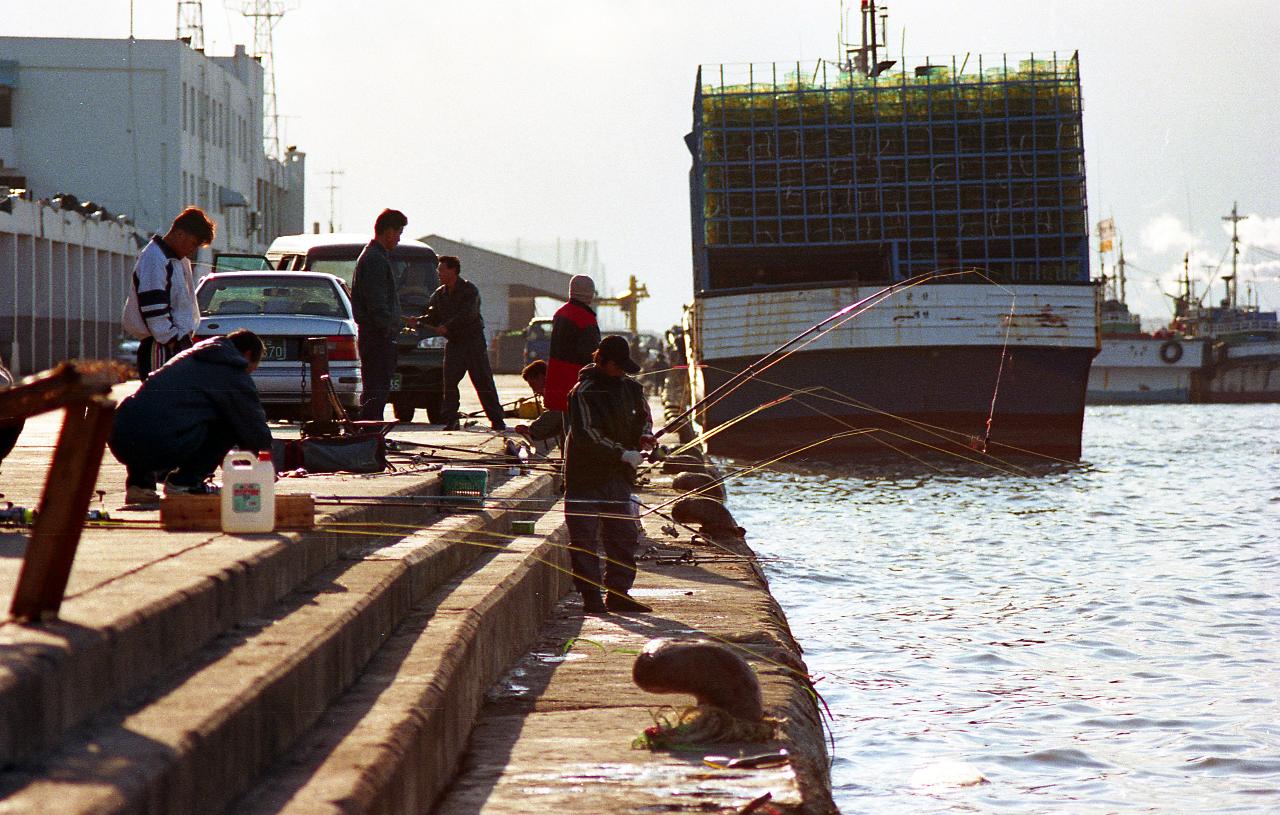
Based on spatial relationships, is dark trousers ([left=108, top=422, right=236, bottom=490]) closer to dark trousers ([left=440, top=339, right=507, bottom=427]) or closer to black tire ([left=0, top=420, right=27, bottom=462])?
black tire ([left=0, top=420, right=27, bottom=462])

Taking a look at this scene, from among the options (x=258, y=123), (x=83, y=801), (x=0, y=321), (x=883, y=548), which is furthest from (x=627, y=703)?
(x=258, y=123)

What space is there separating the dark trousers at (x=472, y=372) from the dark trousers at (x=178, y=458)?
7.60m

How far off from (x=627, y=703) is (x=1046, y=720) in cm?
369

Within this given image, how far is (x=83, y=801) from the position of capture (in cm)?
334

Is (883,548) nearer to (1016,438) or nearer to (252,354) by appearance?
(252,354)

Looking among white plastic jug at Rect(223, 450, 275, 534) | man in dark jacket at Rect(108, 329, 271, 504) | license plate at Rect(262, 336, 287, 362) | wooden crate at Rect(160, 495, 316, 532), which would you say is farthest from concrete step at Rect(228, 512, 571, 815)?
license plate at Rect(262, 336, 287, 362)

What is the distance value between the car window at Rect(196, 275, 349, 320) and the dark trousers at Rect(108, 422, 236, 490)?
850cm

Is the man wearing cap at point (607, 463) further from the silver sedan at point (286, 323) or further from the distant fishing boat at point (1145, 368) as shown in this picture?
the distant fishing boat at point (1145, 368)

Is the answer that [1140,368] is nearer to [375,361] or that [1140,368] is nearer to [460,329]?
[460,329]

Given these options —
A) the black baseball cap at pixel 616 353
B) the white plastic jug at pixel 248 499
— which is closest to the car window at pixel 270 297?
the black baseball cap at pixel 616 353

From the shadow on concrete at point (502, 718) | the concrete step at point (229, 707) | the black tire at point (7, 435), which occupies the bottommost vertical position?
the shadow on concrete at point (502, 718)

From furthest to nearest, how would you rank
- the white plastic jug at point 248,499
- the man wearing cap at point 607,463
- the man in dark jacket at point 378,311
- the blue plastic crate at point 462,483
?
1. the man in dark jacket at point 378,311
2. the blue plastic crate at point 462,483
3. the man wearing cap at point 607,463
4. the white plastic jug at point 248,499

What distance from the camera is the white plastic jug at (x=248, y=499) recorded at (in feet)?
20.5

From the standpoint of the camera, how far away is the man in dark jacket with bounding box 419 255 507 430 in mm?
→ 15195
